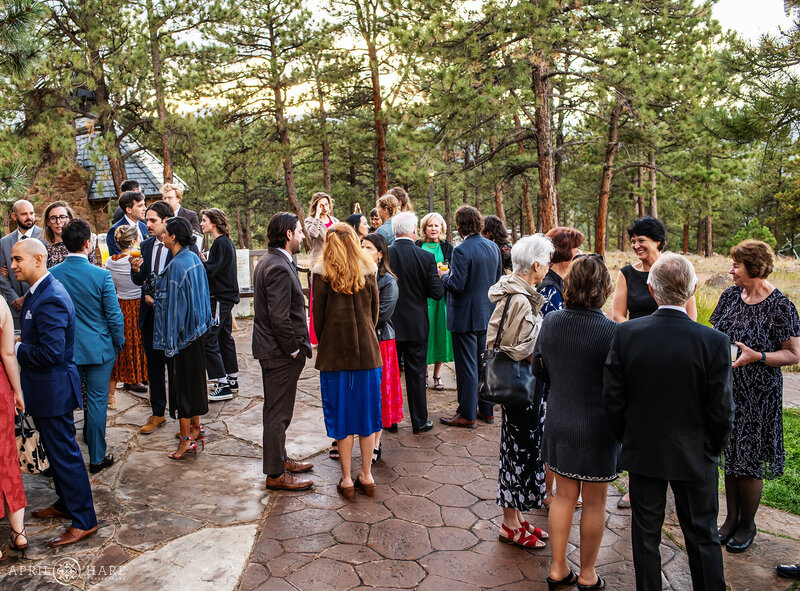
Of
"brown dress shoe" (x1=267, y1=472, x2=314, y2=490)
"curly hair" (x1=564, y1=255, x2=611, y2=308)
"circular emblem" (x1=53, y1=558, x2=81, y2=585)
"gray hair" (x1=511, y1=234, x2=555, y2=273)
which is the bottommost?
"circular emblem" (x1=53, y1=558, x2=81, y2=585)

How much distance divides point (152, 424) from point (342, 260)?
10.0 feet

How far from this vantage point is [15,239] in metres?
6.04

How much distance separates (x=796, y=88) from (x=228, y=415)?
238 inches

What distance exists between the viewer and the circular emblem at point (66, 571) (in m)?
3.34

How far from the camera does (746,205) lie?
49.4 m

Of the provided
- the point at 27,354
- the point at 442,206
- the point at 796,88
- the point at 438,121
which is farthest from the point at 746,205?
the point at 27,354

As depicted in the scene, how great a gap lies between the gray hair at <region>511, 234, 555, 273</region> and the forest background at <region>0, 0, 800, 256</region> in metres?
2.75

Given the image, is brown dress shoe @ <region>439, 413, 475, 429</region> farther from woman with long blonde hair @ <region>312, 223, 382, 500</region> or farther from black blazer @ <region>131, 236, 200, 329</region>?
black blazer @ <region>131, 236, 200, 329</region>

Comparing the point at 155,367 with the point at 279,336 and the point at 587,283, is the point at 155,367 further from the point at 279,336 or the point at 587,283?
the point at 587,283

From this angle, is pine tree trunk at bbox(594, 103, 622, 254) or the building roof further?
pine tree trunk at bbox(594, 103, 622, 254)

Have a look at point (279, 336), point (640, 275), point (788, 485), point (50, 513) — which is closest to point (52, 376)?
point (50, 513)

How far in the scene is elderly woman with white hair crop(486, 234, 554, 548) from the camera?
363 cm

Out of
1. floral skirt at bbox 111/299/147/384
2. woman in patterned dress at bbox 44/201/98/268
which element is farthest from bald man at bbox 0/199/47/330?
floral skirt at bbox 111/299/147/384

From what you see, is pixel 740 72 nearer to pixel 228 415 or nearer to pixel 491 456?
pixel 491 456
